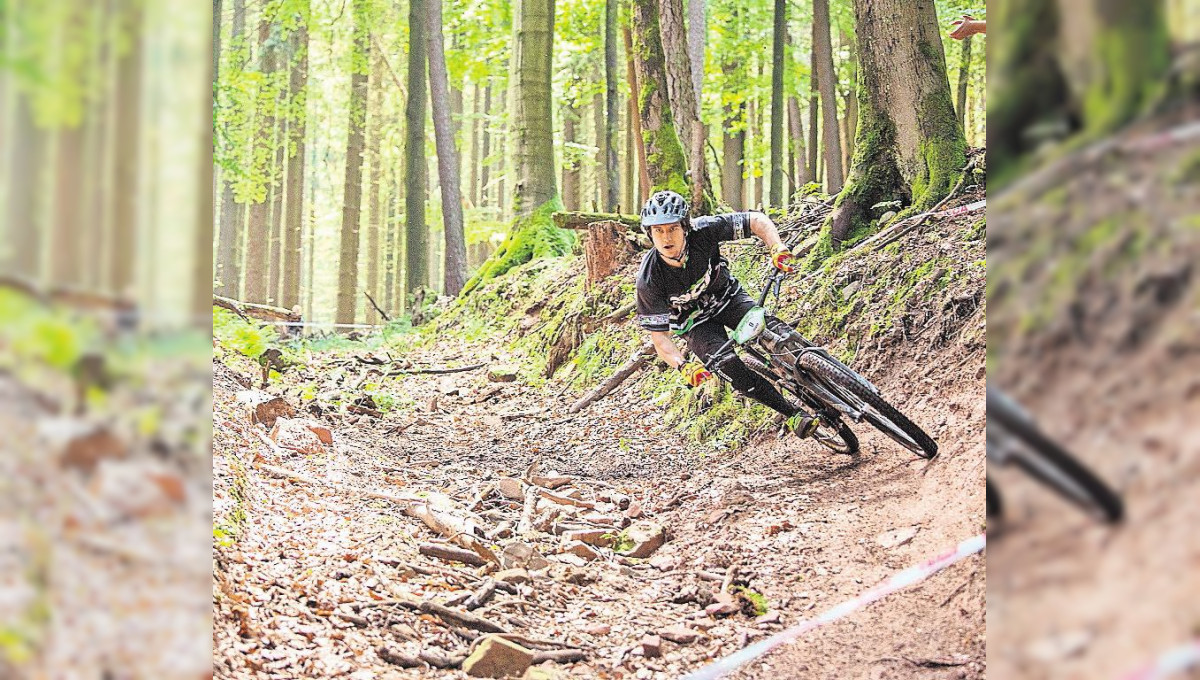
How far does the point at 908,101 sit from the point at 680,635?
16.1 feet

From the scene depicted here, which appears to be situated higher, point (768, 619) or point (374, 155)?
point (374, 155)

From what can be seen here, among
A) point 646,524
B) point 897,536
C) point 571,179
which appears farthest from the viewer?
point 571,179

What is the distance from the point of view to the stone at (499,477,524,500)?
6027 mm

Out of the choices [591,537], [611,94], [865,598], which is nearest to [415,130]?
[611,94]

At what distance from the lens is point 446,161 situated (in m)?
15.4

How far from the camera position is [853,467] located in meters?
5.61

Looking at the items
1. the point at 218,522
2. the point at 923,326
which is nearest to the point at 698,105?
the point at 923,326

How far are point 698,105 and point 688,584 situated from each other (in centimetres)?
696

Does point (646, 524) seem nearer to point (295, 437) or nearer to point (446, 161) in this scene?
point (295, 437)
